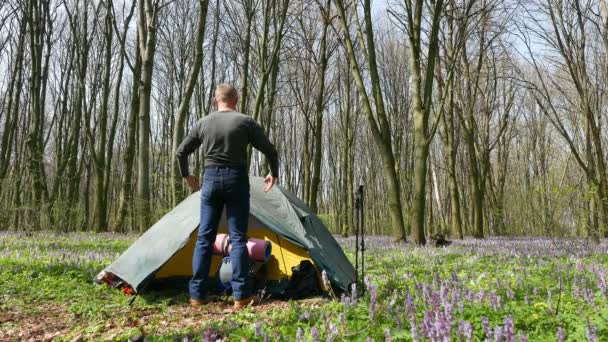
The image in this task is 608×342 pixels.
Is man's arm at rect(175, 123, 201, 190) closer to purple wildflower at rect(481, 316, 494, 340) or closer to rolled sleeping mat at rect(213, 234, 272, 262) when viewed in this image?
rolled sleeping mat at rect(213, 234, 272, 262)

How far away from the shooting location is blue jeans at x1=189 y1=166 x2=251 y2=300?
4.76 metres

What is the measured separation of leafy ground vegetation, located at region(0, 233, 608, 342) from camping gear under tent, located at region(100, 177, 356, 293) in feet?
1.06

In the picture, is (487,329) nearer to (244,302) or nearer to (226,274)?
(244,302)

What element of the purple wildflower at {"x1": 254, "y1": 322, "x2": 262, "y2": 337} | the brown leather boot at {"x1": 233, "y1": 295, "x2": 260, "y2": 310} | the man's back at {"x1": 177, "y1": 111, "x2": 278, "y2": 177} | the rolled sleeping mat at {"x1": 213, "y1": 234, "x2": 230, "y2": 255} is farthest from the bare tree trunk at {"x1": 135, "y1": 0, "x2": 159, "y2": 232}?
the purple wildflower at {"x1": 254, "y1": 322, "x2": 262, "y2": 337}

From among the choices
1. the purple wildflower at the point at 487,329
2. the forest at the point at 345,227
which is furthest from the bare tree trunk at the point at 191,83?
the purple wildflower at the point at 487,329

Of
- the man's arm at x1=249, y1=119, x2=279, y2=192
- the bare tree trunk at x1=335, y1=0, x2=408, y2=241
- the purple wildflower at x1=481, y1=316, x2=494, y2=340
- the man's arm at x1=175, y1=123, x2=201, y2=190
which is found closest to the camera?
the purple wildflower at x1=481, y1=316, x2=494, y2=340

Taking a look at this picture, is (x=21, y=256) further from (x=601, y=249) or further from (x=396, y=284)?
(x=601, y=249)

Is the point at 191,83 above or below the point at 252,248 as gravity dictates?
above

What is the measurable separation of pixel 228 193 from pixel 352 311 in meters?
1.89

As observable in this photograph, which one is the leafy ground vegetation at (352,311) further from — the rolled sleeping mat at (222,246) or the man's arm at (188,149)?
the man's arm at (188,149)

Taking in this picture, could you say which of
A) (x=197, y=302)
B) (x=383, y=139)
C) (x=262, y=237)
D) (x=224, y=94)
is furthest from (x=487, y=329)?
(x=383, y=139)

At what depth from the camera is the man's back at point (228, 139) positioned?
485 centimetres

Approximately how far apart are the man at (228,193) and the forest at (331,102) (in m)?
6.32

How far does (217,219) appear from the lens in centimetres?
490
